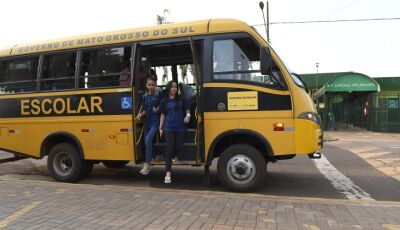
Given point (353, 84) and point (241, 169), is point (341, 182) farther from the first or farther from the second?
point (353, 84)

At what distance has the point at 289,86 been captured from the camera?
7105 millimetres

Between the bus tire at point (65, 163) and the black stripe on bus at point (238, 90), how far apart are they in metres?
3.01

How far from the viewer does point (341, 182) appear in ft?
27.9

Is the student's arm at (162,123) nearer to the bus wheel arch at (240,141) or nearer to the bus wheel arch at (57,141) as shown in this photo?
the bus wheel arch at (240,141)

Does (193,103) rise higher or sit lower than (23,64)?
lower

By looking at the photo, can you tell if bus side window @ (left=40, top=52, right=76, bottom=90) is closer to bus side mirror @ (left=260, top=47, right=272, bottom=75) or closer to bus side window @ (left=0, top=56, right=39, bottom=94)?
bus side window @ (left=0, top=56, right=39, bottom=94)

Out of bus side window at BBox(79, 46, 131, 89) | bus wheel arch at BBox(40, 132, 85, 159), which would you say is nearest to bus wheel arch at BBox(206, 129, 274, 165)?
bus side window at BBox(79, 46, 131, 89)

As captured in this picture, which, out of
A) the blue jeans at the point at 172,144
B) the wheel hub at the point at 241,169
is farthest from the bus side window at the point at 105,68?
the wheel hub at the point at 241,169

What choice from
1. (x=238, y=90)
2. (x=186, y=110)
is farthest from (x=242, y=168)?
(x=186, y=110)

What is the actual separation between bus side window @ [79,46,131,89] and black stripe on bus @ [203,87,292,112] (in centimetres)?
165

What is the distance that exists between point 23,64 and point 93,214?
193 inches

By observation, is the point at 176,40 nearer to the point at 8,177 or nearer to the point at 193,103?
the point at 193,103

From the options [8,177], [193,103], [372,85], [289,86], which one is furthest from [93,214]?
[372,85]

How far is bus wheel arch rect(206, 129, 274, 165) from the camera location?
7.16 metres
